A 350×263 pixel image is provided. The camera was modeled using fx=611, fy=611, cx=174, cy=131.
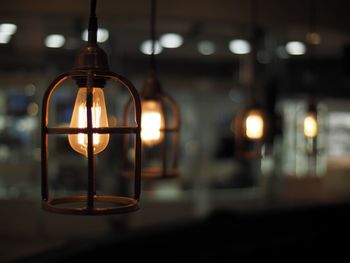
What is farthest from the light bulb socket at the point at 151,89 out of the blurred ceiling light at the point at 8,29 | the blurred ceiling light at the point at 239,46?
the blurred ceiling light at the point at 239,46

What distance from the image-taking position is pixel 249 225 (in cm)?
645

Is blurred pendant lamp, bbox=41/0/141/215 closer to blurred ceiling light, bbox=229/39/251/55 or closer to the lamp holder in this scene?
the lamp holder

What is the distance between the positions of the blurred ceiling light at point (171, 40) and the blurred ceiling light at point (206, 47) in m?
0.43

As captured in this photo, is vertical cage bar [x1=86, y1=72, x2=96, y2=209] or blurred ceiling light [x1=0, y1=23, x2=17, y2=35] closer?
vertical cage bar [x1=86, y1=72, x2=96, y2=209]

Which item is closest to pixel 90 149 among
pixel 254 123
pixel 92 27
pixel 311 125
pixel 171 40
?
pixel 92 27

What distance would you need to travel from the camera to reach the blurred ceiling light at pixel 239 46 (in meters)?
9.86

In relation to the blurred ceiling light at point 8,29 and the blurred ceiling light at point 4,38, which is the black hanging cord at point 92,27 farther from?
the blurred ceiling light at point 4,38

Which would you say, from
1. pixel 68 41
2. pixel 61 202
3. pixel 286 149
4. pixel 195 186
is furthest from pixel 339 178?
pixel 61 202

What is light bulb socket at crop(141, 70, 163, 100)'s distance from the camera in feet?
8.46

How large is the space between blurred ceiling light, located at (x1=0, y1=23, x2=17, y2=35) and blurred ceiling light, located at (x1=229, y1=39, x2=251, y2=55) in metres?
3.60

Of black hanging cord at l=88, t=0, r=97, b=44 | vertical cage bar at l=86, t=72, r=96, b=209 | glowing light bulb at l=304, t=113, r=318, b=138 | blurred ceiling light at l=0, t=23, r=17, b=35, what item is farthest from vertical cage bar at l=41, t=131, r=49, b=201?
blurred ceiling light at l=0, t=23, r=17, b=35

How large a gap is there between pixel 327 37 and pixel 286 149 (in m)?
3.61

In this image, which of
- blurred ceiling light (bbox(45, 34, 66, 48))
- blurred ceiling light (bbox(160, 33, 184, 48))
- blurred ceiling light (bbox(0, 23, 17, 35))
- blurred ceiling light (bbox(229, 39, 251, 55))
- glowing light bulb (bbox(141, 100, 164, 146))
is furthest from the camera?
blurred ceiling light (bbox(229, 39, 251, 55))

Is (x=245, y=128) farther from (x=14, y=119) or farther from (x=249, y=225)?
(x=14, y=119)
